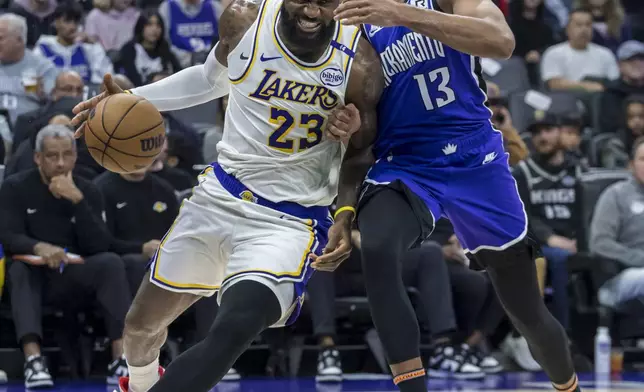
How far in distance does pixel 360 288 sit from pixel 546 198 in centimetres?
184

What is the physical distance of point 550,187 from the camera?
8.77m

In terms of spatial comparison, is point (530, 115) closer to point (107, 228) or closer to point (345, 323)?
point (345, 323)

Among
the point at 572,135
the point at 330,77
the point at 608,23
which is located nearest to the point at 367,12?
the point at 330,77

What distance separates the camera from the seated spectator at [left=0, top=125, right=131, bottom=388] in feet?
23.9

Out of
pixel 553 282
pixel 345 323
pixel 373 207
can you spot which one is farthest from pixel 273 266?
pixel 553 282

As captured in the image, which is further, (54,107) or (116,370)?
(54,107)

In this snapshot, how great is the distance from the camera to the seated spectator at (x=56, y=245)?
727cm

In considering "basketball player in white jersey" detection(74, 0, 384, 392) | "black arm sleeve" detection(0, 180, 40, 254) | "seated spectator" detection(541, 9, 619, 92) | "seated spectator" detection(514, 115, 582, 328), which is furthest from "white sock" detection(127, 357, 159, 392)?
"seated spectator" detection(541, 9, 619, 92)

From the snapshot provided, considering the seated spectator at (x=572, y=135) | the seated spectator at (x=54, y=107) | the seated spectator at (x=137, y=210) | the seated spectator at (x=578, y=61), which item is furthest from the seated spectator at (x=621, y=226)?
the seated spectator at (x=54, y=107)

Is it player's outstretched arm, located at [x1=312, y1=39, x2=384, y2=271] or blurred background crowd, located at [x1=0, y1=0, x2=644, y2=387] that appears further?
blurred background crowd, located at [x1=0, y1=0, x2=644, y2=387]

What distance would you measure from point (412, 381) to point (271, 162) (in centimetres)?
106

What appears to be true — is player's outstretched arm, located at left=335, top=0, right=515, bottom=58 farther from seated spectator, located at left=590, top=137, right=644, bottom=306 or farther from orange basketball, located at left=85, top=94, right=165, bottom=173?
seated spectator, located at left=590, top=137, right=644, bottom=306

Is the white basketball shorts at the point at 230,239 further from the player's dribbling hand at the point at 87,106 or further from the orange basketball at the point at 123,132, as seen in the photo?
the player's dribbling hand at the point at 87,106

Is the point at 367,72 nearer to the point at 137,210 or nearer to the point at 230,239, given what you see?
the point at 230,239
